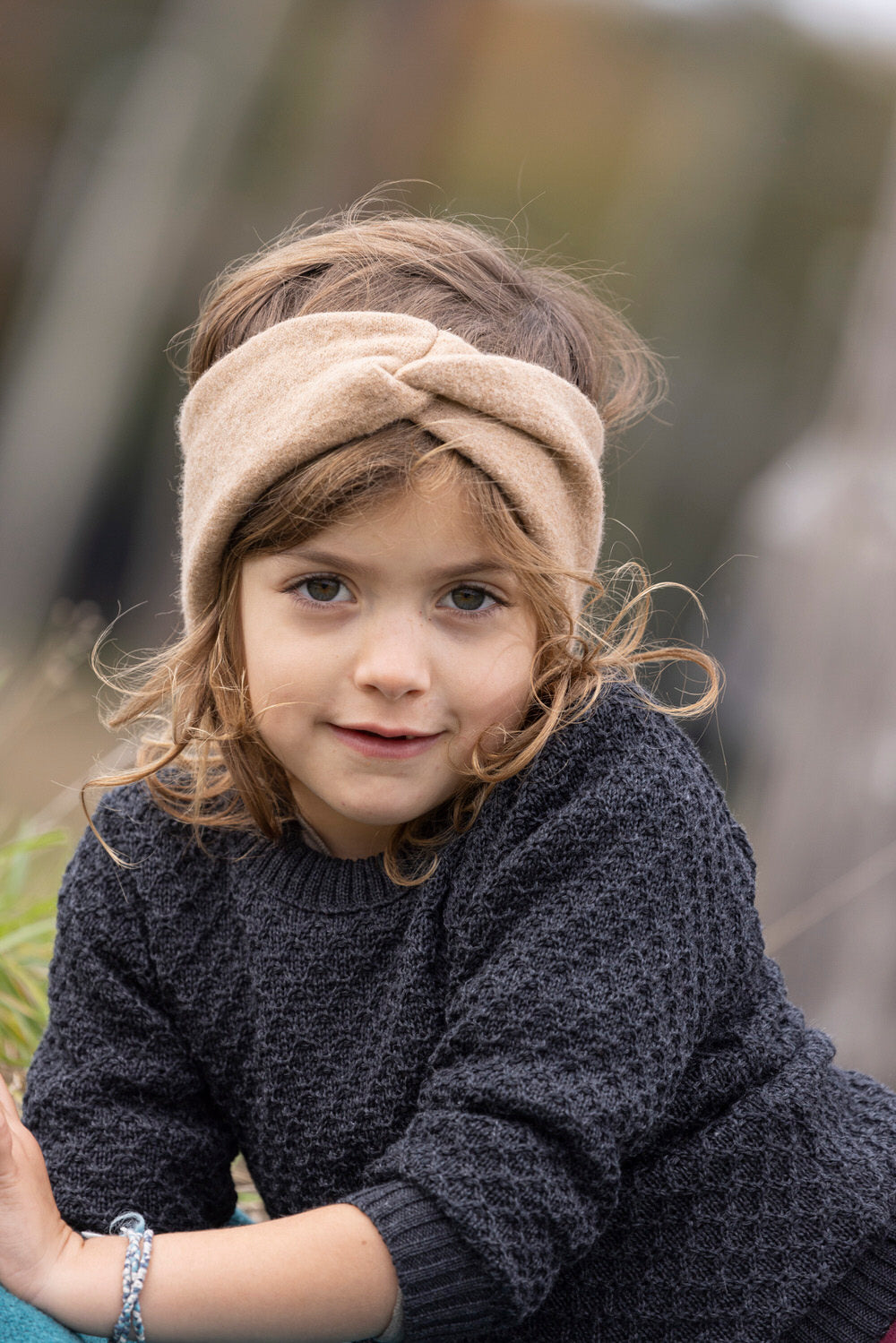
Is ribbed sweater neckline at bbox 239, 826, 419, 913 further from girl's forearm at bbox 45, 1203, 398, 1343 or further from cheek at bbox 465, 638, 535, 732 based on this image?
girl's forearm at bbox 45, 1203, 398, 1343

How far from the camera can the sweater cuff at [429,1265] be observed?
1341mm

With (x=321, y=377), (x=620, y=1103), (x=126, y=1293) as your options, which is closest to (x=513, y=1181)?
(x=620, y=1103)

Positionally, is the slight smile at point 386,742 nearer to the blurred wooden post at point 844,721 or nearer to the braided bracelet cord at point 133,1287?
the braided bracelet cord at point 133,1287

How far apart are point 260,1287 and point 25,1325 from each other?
24cm

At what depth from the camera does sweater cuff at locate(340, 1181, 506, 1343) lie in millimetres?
1341

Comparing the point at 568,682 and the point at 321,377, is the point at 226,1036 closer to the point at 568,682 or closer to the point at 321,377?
the point at 568,682

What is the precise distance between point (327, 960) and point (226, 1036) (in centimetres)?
19

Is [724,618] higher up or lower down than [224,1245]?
higher up

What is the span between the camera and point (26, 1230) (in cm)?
142

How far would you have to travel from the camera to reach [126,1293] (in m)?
1.39

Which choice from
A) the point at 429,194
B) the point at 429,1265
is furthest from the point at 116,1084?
the point at 429,194

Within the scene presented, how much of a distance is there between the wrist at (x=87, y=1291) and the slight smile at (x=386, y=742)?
1.94 ft

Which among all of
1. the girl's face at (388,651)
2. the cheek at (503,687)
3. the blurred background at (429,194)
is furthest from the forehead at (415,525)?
the blurred background at (429,194)

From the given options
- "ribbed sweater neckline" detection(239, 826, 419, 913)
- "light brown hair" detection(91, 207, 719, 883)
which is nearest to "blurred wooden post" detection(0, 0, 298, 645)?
"light brown hair" detection(91, 207, 719, 883)
